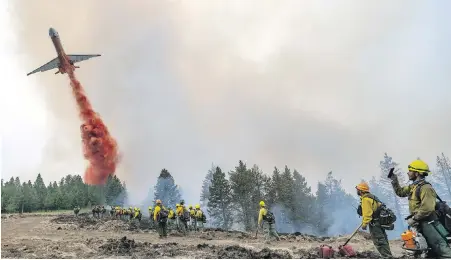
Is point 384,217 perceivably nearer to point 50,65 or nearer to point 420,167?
point 420,167

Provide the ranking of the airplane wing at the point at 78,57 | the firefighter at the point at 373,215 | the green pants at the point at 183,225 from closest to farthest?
1. the firefighter at the point at 373,215
2. the green pants at the point at 183,225
3. the airplane wing at the point at 78,57

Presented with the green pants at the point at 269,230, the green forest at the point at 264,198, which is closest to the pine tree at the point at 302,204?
the green forest at the point at 264,198

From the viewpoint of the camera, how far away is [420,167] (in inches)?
313

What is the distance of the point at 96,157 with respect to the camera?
219ft

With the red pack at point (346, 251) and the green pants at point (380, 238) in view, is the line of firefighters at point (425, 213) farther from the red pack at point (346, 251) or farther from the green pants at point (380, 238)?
the red pack at point (346, 251)

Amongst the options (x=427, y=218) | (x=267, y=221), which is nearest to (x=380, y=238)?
(x=427, y=218)

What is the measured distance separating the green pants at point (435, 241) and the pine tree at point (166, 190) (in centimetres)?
6830

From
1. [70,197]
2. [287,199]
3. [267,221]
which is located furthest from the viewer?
[70,197]

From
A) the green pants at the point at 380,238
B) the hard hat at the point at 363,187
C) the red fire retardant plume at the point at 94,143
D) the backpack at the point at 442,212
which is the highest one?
the red fire retardant plume at the point at 94,143

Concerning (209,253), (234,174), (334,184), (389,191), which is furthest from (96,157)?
(209,253)

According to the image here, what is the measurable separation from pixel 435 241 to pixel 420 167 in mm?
1601

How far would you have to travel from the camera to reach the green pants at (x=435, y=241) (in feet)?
24.1

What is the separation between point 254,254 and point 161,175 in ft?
216

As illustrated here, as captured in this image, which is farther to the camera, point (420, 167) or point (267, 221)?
point (267, 221)
